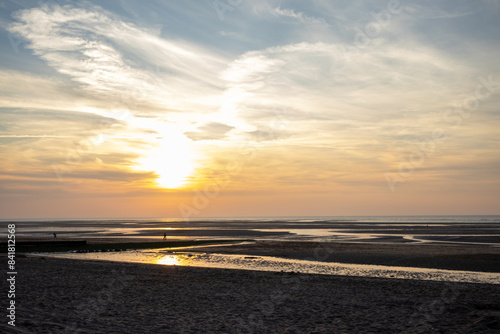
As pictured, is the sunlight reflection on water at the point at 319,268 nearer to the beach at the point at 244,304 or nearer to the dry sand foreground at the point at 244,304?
the beach at the point at 244,304

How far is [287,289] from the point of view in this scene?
20.6 meters

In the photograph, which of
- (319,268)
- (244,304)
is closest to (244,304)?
(244,304)

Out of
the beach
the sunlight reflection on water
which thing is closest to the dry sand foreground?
the beach

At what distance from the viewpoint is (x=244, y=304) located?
677 inches

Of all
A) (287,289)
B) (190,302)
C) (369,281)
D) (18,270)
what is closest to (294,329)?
(190,302)

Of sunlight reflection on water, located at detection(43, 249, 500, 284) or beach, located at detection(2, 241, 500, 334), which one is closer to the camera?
beach, located at detection(2, 241, 500, 334)

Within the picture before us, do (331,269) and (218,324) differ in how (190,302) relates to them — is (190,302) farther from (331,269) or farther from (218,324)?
(331,269)

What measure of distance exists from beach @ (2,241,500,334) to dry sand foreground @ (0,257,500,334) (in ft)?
0.11

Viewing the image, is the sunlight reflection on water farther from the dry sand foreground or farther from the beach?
the dry sand foreground

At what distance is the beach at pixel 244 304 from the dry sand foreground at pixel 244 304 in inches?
1.4

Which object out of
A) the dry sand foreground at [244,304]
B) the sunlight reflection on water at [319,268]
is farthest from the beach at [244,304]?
the sunlight reflection on water at [319,268]

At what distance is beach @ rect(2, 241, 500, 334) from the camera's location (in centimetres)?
1327

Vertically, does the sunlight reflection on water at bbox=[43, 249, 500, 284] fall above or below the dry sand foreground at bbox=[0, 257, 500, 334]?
below

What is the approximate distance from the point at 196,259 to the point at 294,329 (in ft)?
78.9
